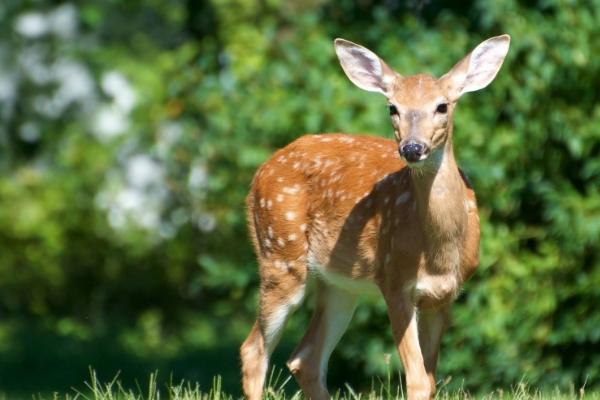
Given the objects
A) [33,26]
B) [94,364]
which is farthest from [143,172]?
[94,364]

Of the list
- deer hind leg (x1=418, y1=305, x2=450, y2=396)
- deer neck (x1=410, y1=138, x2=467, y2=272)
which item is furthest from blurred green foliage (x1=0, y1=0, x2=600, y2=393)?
deer neck (x1=410, y1=138, x2=467, y2=272)

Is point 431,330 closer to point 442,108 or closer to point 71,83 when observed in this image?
point 442,108

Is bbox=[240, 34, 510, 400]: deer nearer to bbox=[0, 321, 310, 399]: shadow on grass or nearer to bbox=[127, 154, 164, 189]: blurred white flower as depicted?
bbox=[0, 321, 310, 399]: shadow on grass

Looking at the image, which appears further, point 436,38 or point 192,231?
point 192,231

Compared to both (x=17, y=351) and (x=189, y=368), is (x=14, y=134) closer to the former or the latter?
(x=17, y=351)

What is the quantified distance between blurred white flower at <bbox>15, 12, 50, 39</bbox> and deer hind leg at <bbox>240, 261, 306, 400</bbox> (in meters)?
9.63

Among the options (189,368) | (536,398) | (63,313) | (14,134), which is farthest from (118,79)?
(536,398)

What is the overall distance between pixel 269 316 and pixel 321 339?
36cm

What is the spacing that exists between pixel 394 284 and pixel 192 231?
26.5ft

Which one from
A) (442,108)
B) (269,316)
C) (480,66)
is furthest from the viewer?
(269,316)

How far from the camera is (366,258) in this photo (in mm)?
6691

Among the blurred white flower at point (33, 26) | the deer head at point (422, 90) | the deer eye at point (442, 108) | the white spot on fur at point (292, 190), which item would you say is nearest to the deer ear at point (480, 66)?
the deer head at point (422, 90)

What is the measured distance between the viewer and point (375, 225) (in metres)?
6.68

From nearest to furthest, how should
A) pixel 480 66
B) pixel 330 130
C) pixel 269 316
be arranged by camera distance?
pixel 480 66 < pixel 269 316 < pixel 330 130
